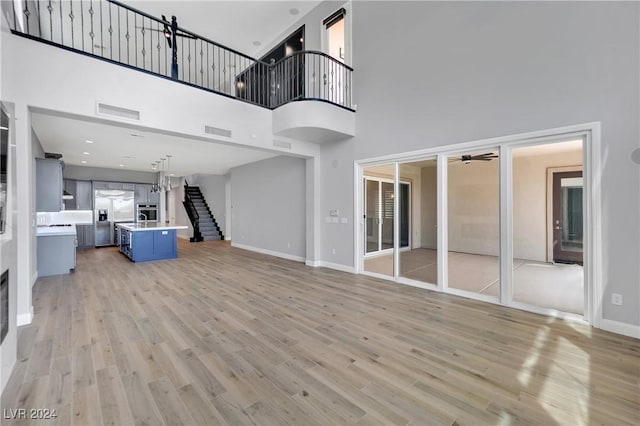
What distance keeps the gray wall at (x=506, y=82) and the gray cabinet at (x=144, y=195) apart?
29.1 ft

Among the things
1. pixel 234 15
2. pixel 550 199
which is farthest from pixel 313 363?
pixel 234 15

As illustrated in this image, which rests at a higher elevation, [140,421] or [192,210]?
[192,210]

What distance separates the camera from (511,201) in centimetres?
392

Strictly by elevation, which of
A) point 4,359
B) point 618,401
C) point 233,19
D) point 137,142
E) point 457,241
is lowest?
point 618,401

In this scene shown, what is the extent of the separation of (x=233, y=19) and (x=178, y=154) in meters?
3.94

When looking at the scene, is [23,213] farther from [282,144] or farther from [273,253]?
[273,253]

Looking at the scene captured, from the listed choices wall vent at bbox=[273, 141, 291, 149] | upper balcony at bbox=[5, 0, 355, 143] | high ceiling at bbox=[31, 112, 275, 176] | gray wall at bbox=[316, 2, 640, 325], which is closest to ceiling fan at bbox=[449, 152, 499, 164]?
gray wall at bbox=[316, 2, 640, 325]

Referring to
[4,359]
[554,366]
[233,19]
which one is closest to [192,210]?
[233,19]

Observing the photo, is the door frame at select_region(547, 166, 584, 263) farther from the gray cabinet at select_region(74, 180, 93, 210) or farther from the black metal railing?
the gray cabinet at select_region(74, 180, 93, 210)

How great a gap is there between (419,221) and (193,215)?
10.2 m

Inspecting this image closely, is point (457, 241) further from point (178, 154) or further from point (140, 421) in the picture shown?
point (178, 154)

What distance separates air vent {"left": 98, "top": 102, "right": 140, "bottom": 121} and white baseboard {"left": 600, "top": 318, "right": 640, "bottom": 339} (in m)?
6.73

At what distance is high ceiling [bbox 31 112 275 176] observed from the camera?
4977mm

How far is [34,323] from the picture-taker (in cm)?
333
